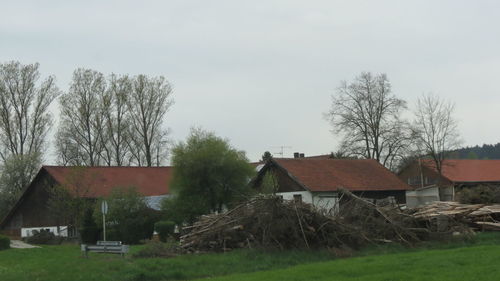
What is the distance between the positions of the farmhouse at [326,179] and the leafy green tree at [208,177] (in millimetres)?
3583

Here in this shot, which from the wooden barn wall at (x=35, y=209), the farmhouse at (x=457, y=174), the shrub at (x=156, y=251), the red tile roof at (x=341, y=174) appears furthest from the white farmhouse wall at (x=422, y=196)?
the shrub at (x=156, y=251)

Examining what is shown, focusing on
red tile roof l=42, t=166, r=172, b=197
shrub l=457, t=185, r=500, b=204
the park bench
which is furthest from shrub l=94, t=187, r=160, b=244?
shrub l=457, t=185, r=500, b=204

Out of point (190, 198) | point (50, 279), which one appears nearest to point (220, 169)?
point (190, 198)

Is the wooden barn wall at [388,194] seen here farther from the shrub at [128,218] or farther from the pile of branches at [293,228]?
the pile of branches at [293,228]

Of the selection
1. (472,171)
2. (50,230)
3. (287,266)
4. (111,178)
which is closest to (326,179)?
(111,178)

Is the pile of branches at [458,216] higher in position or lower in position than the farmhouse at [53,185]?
lower

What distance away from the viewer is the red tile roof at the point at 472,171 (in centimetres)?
7150

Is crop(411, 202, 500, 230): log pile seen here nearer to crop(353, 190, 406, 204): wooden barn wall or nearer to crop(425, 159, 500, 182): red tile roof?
crop(353, 190, 406, 204): wooden barn wall

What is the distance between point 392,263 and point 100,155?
162 ft

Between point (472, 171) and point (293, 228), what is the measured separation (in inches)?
2253

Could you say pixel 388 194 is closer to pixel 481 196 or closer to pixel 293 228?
pixel 481 196

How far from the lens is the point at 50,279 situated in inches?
689

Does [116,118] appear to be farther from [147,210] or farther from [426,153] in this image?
[426,153]

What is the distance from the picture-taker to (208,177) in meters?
38.1
